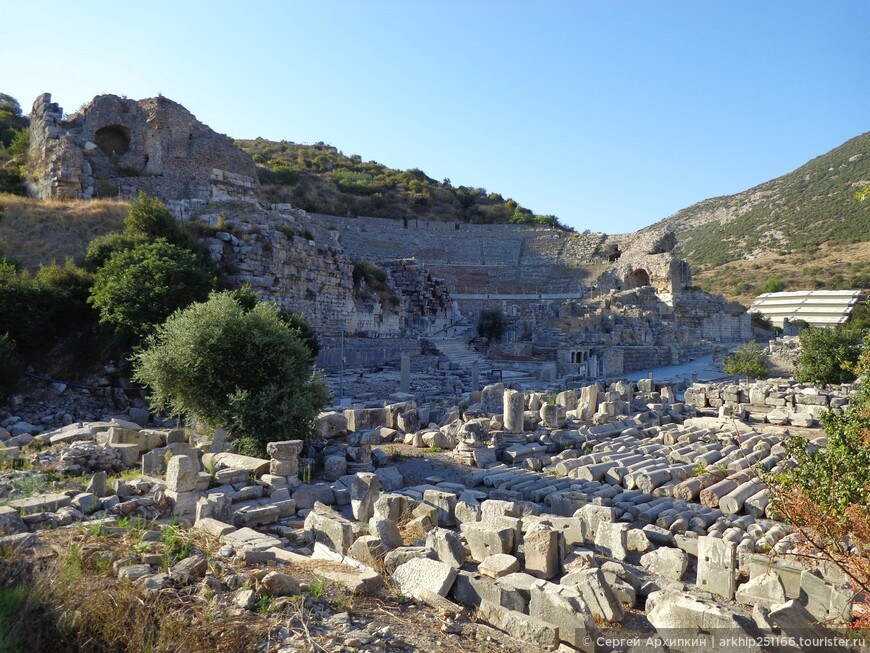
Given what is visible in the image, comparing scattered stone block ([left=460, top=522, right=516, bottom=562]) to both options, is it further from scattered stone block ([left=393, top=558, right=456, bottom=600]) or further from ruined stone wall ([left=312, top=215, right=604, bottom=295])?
ruined stone wall ([left=312, top=215, right=604, bottom=295])

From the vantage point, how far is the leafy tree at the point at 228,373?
10.2 meters

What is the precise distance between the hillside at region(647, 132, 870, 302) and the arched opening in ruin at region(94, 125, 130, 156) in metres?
49.9

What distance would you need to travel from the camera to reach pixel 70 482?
26.4 feet

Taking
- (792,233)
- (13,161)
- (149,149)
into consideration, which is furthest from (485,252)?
(792,233)

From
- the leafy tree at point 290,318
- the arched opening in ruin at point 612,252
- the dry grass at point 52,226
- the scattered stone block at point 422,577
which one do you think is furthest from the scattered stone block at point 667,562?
the arched opening in ruin at point 612,252

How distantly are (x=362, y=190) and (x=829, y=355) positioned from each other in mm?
48360

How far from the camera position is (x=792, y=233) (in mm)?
62438

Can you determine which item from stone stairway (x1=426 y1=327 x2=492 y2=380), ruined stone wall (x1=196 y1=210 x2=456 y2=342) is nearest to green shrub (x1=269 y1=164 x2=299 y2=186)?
ruined stone wall (x1=196 y1=210 x2=456 y2=342)

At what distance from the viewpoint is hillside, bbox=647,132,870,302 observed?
53562 millimetres

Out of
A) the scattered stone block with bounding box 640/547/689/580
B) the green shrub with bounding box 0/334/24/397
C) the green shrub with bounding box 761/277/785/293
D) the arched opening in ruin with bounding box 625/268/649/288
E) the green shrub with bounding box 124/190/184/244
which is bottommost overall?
the scattered stone block with bounding box 640/547/689/580

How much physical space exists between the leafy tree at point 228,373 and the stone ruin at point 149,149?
54.5ft

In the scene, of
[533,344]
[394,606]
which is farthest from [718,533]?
[533,344]

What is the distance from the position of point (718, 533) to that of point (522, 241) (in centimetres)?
4495

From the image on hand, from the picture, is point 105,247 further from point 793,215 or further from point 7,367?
point 793,215
